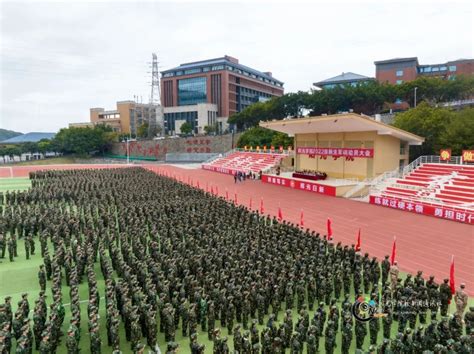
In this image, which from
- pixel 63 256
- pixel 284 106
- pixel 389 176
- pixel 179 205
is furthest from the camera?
pixel 284 106

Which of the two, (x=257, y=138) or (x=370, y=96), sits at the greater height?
(x=370, y=96)

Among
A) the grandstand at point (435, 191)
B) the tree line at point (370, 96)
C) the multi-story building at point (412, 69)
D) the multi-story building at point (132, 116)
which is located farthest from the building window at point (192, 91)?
the grandstand at point (435, 191)

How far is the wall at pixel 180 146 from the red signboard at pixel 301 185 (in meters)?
23.0

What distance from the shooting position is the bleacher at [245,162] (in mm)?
33344

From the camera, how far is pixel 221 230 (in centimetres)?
1188

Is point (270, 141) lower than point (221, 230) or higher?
higher

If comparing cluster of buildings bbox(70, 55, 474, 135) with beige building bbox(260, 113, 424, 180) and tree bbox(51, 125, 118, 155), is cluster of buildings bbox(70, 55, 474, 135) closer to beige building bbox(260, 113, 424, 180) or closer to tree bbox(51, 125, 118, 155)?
tree bbox(51, 125, 118, 155)

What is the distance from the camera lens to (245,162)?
37156 mm

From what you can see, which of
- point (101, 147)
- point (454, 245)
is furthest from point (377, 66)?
point (454, 245)

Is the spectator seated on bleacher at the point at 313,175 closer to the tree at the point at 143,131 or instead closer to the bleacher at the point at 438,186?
the bleacher at the point at 438,186

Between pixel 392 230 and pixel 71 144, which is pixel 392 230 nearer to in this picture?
pixel 392 230

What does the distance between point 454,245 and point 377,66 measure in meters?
58.6

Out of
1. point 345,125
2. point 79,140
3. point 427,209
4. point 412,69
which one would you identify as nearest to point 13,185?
point 345,125

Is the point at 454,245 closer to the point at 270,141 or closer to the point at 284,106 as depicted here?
the point at 270,141
